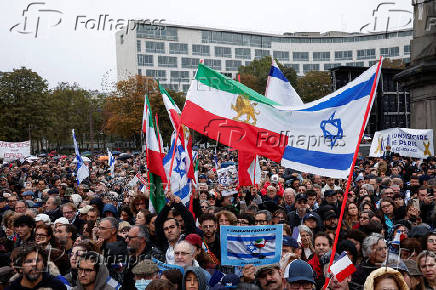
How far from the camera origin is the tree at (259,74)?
61.2m

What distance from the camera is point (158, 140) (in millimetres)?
8992

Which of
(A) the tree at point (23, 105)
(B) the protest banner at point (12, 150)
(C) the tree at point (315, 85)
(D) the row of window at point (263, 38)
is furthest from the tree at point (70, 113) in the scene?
(B) the protest banner at point (12, 150)

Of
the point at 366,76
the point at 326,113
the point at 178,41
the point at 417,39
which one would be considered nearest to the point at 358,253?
the point at 326,113

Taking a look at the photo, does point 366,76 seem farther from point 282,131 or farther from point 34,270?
point 34,270

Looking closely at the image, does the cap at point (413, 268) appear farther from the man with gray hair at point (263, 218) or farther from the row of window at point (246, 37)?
the row of window at point (246, 37)

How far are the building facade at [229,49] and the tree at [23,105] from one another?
58.9 ft

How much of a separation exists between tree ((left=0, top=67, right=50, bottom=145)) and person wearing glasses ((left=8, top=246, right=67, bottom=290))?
2123 inches

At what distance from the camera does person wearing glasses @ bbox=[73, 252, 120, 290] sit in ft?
14.2

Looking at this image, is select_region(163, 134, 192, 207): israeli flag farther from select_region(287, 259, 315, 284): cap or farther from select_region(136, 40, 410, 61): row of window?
select_region(136, 40, 410, 61): row of window

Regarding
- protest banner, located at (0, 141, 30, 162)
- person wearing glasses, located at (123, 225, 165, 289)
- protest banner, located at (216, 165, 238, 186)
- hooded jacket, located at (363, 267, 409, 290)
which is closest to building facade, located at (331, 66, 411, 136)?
protest banner, located at (216, 165, 238, 186)

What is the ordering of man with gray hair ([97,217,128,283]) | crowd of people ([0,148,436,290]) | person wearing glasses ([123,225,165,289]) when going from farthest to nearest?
person wearing glasses ([123,225,165,289])
man with gray hair ([97,217,128,283])
crowd of people ([0,148,436,290])

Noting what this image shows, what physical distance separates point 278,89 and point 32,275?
20.6ft

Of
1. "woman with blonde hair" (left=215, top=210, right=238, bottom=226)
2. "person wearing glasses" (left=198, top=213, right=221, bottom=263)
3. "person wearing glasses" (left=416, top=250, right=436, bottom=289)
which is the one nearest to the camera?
"person wearing glasses" (left=416, top=250, right=436, bottom=289)

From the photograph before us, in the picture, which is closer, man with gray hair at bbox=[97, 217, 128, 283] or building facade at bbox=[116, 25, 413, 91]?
man with gray hair at bbox=[97, 217, 128, 283]
